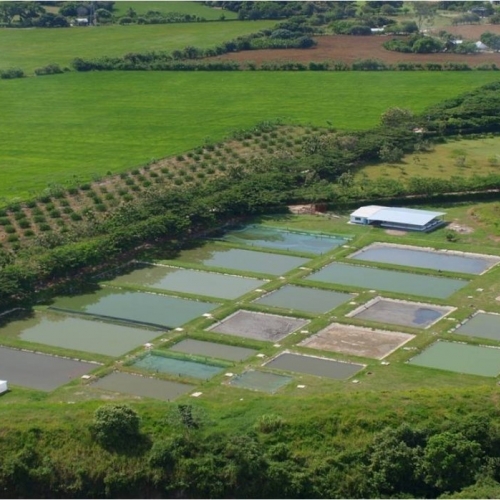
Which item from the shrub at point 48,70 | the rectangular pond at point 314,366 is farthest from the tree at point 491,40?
the rectangular pond at point 314,366

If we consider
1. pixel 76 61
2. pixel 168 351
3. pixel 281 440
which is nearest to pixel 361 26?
pixel 76 61

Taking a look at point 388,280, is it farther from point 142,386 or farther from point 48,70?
point 48,70

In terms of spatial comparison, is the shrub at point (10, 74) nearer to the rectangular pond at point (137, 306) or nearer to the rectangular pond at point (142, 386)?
the rectangular pond at point (137, 306)

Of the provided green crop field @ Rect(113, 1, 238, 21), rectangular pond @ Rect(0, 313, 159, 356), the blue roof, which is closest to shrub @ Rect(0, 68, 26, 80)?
green crop field @ Rect(113, 1, 238, 21)

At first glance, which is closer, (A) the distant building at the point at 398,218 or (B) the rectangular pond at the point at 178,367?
(B) the rectangular pond at the point at 178,367

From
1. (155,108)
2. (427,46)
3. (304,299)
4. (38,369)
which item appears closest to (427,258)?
(304,299)

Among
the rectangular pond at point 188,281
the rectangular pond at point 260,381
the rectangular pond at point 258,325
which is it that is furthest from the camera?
the rectangular pond at point 188,281

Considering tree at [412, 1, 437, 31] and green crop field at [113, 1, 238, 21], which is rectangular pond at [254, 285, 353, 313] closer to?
tree at [412, 1, 437, 31]
